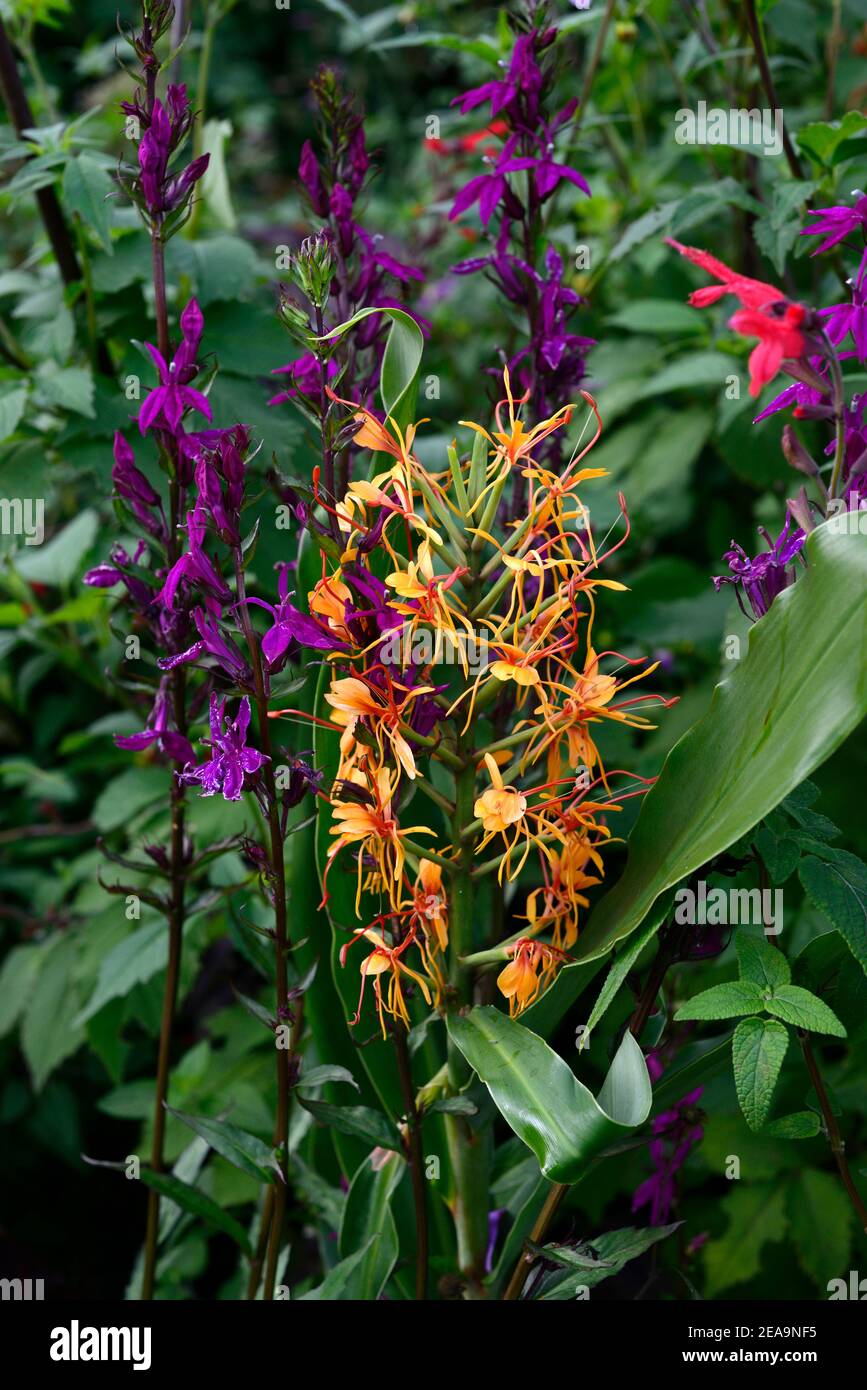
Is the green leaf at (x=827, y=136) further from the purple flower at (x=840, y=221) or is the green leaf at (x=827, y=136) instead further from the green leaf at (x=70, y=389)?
the green leaf at (x=70, y=389)

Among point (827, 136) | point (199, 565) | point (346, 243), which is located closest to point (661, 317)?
point (827, 136)

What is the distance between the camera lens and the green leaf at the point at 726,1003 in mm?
635

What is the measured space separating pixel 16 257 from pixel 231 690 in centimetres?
187

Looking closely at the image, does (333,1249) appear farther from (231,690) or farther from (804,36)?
(804,36)

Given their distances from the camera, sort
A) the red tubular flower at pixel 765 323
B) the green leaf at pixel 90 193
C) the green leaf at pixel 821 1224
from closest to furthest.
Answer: the red tubular flower at pixel 765 323 < the green leaf at pixel 90 193 < the green leaf at pixel 821 1224

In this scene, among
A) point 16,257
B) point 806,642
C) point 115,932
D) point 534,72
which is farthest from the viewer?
point 16,257

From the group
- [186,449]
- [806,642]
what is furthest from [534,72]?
[806,642]

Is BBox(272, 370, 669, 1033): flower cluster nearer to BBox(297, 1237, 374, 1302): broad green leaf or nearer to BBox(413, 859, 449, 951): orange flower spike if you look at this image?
BBox(413, 859, 449, 951): orange flower spike

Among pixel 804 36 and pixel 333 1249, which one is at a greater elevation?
pixel 804 36

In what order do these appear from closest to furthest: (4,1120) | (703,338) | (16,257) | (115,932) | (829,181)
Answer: (829,181)
(115,932)
(703,338)
(4,1120)
(16,257)

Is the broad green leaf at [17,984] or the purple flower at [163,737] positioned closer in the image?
the purple flower at [163,737]

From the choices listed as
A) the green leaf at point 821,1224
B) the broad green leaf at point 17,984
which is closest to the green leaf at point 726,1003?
the green leaf at point 821,1224

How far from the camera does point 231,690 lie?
0.67 metres

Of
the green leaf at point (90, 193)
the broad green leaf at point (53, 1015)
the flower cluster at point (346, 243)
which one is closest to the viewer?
the flower cluster at point (346, 243)
